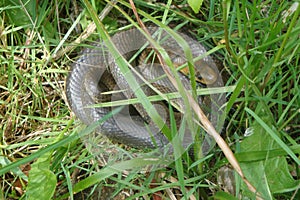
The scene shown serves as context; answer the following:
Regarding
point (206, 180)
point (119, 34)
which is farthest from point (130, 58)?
point (206, 180)

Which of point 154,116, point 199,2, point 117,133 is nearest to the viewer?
point 199,2

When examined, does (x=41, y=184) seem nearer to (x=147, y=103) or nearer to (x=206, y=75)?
(x=147, y=103)

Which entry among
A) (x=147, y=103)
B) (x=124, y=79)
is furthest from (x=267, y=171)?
(x=124, y=79)

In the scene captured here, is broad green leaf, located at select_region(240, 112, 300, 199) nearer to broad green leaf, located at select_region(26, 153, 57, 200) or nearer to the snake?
the snake

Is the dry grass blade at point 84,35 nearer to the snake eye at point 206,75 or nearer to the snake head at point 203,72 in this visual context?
the snake head at point 203,72

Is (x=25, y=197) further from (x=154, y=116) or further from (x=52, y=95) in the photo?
(x=154, y=116)

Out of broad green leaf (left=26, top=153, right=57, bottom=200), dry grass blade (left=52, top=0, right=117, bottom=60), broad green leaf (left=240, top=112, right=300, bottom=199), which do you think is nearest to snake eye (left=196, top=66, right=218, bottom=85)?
broad green leaf (left=240, top=112, right=300, bottom=199)
